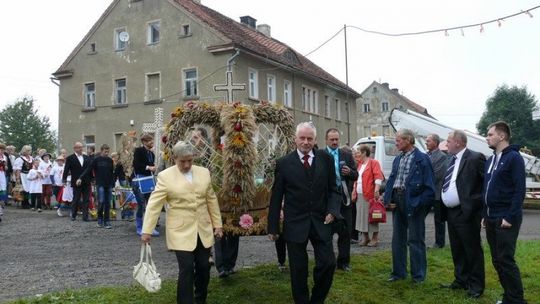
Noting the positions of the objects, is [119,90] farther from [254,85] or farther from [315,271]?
[315,271]

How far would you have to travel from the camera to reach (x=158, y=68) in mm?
30312

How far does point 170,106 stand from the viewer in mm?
29703

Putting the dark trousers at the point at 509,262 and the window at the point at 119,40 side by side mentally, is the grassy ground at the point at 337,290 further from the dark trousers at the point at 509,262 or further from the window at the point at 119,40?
the window at the point at 119,40

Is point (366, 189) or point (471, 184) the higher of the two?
point (471, 184)

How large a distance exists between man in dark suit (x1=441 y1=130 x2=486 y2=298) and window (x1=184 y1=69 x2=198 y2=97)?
75.5 ft

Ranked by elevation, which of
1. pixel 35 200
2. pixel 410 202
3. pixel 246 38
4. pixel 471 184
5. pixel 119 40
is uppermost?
pixel 119 40

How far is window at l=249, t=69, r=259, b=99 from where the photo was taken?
96.1 ft

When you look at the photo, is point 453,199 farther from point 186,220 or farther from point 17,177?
point 17,177

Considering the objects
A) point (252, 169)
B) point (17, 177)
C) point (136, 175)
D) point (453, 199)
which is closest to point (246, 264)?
point (252, 169)

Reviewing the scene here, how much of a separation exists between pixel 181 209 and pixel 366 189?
5.06 metres

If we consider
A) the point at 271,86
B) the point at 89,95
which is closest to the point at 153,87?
the point at 89,95

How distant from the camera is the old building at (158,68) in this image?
28.6 metres

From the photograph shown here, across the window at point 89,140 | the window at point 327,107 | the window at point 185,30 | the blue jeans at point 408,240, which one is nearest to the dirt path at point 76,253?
the blue jeans at point 408,240

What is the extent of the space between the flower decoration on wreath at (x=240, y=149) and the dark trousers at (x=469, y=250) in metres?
2.26
